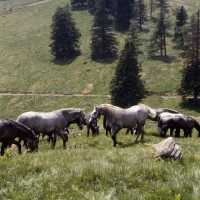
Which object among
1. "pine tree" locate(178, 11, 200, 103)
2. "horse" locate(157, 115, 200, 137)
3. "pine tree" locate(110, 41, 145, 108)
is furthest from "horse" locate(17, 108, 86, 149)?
"pine tree" locate(178, 11, 200, 103)

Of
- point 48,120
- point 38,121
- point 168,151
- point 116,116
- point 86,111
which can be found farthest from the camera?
point 86,111

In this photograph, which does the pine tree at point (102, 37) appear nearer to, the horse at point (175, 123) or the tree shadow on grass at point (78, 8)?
the tree shadow on grass at point (78, 8)

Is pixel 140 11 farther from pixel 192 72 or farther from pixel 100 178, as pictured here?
pixel 100 178

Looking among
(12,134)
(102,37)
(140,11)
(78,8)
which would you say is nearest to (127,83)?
(102,37)

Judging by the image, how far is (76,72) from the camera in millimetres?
81625

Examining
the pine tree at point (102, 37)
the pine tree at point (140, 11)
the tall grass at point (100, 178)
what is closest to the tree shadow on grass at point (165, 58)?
the pine tree at point (102, 37)

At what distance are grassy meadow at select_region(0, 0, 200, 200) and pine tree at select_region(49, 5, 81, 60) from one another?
13.3ft

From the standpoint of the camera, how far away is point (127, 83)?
60844mm

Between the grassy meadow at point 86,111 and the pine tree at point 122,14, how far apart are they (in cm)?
685

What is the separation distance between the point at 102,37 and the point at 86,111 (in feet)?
105

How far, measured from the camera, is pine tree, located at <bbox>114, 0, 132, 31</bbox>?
98.3 meters

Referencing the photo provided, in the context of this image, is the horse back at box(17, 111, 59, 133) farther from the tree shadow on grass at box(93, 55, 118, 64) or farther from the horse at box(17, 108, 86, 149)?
the tree shadow on grass at box(93, 55, 118, 64)

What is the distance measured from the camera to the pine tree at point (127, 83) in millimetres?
60750

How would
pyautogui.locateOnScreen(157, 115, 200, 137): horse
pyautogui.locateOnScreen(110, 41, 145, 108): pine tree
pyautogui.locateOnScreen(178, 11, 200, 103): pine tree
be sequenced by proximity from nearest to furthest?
pyautogui.locateOnScreen(157, 115, 200, 137): horse → pyautogui.locateOnScreen(178, 11, 200, 103): pine tree → pyautogui.locateOnScreen(110, 41, 145, 108): pine tree
